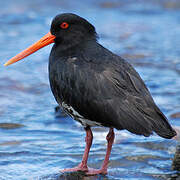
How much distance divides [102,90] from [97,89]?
58 mm

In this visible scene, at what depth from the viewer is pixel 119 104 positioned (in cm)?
526

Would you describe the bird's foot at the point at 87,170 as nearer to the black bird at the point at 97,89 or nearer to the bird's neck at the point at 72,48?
the black bird at the point at 97,89

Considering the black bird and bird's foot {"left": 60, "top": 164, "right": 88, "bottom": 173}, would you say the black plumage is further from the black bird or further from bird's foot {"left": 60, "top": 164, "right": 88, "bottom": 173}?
bird's foot {"left": 60, "top": 164, "right": 88, "bottom": 173}

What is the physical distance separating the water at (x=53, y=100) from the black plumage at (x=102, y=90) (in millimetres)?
876

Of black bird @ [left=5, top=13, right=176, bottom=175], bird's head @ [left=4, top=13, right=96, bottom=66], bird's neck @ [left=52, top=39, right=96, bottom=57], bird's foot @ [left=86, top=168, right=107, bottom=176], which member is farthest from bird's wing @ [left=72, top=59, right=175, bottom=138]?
bird's foot @ [left=86, top=168, right=107, bottom=176]

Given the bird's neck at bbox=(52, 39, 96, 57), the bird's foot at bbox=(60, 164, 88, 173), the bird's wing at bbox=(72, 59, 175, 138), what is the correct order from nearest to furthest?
the bird's wing at bbox=(72, 59, 175, 138), the bird's neck at bbox=(52, 39, 96, 57), the bird's foot at bbox=(60, 164, 88, 173)

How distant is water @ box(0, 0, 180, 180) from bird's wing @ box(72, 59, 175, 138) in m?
0.87

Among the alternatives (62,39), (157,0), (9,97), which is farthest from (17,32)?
(62,39)

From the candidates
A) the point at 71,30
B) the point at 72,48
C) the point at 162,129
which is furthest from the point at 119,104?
the point at 71,30

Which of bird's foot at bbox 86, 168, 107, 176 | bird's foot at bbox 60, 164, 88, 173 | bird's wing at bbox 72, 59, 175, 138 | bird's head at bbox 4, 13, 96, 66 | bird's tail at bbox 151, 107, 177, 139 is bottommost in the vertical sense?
bird's foot at bbox 86, 168, 107, 176

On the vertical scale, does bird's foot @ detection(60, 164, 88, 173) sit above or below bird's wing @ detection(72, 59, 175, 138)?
below

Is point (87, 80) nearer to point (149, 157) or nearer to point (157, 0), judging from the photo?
point (149, 157)

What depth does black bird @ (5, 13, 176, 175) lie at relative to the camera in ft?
17.2

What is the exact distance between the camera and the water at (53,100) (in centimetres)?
632
